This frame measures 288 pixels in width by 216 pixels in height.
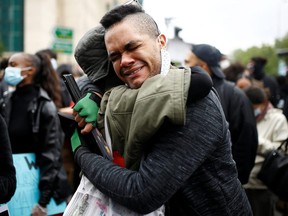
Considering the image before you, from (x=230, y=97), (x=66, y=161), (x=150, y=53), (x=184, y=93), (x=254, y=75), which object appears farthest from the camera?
(x=254, y=75)

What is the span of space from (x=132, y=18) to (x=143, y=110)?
1.56 feet

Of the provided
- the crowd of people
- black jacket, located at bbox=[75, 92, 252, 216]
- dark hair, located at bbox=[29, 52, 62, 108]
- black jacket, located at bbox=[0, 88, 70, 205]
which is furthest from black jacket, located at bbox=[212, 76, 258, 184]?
black jacket, located at bbox=[75, 92, 252, 216]

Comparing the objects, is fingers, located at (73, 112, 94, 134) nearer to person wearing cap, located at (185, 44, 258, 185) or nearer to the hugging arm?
the hugging arm

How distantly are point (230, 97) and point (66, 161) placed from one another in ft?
9.01

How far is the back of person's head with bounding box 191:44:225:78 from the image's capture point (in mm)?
4715

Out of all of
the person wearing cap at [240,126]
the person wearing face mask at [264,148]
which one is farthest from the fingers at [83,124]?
the person wearing face mask at [264,148]

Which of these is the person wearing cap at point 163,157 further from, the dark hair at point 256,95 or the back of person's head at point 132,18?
the dark hair at point 256,95

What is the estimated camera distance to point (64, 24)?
212ft

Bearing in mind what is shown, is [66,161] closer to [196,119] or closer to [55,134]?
[55,134]

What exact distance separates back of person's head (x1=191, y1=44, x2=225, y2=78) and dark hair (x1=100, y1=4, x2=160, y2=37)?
8.98 ft

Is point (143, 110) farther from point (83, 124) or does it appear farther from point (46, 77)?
point (46, 77)

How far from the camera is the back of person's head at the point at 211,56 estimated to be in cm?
471

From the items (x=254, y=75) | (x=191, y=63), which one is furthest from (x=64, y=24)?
(x=191, y=63)

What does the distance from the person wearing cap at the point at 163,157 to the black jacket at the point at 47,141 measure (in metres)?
2.01
